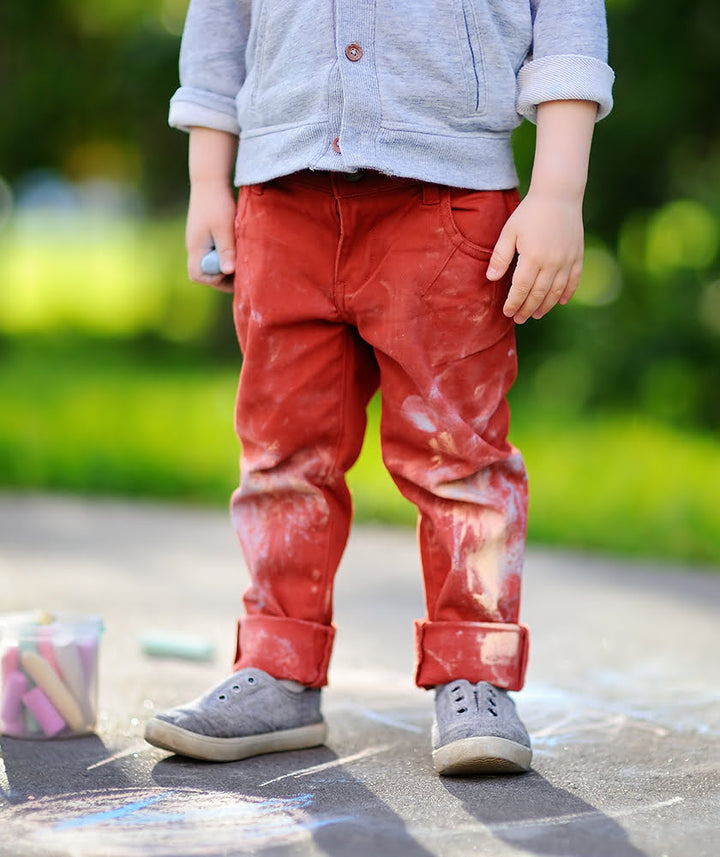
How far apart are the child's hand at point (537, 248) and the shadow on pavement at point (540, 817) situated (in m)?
0.68

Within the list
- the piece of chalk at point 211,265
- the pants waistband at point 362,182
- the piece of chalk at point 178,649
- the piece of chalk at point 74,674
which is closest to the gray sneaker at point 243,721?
the piece of chalk at point 74,674

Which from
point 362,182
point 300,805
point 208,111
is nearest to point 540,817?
point 300,805

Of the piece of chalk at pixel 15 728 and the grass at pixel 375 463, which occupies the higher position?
the piece of chalk at pixel 15 728

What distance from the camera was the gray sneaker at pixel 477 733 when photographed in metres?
1.81

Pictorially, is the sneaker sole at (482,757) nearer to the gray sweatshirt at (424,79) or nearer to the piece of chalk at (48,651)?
the piece of chalk at (48,651)

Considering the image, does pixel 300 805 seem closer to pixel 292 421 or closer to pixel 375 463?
pixel 292 421

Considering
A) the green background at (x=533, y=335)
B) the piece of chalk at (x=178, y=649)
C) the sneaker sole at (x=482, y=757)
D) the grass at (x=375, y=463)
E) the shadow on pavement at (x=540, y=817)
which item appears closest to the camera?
the shadow on pavement at (x=540, y=817)

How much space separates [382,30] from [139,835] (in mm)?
1178

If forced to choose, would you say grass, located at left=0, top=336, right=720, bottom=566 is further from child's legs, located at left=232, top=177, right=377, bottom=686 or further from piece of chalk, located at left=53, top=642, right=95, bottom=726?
piece of chalk, located at left=53, top=642, right=95, bottom=726

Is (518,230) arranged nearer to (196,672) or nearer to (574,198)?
(574,198)

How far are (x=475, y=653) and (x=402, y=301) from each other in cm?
55

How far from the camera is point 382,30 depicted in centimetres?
189

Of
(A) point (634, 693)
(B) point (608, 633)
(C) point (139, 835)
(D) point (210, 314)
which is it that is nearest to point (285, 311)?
(C) point (139, 835)

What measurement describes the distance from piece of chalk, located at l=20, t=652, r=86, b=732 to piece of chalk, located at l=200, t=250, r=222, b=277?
672 mm
